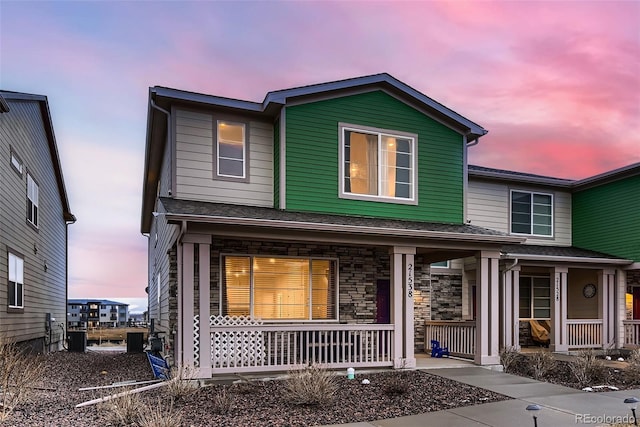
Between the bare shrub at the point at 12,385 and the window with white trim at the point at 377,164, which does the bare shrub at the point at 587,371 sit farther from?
the bare shrub at the point at 12,385

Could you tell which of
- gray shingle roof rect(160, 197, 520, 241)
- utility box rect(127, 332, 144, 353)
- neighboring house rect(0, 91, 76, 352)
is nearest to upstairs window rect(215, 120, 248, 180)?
gray shingle roof rect(160, 197, 520, 241)

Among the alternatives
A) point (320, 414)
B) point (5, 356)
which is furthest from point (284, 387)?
point (5, 356)

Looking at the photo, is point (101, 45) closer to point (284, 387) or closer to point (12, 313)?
point (12, 313)

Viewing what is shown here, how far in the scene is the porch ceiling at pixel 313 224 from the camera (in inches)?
343

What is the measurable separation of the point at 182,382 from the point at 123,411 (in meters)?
1.63

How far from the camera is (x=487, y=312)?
35.1 ft

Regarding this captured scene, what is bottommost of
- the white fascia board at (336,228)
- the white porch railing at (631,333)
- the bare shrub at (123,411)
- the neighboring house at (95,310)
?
the neighboring house at (95,310)

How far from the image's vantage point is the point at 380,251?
39.7ft

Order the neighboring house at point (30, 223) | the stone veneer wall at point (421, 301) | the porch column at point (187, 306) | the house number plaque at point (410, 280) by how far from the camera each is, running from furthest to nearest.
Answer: the stone veneer wall at point (421, 301)
the neighboring house at point (30, 223)
the house number plaque at point (410, 280)
the porch column at point (187, 306)

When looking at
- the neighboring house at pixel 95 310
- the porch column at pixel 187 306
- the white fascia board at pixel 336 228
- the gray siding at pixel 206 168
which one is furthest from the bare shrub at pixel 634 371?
the neighboring house at pixel 95 310

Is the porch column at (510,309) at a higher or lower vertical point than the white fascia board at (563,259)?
lower

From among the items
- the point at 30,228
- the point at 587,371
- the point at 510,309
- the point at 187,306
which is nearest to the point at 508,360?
the point at 587,371

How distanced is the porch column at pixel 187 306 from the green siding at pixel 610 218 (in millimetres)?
12914

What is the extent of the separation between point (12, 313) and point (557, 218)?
1594 cm
